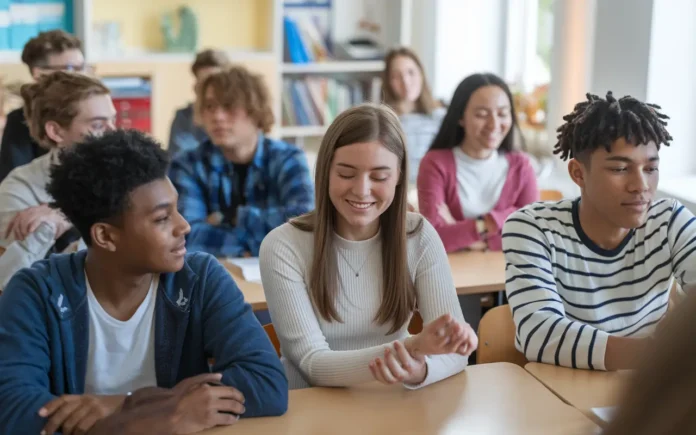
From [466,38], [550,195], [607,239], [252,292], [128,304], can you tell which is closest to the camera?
[128,304]

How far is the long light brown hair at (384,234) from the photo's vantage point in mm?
2178

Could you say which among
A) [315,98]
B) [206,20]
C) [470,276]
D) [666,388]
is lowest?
[470,276]

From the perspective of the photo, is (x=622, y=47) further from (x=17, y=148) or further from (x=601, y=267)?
(x=17, y=148)

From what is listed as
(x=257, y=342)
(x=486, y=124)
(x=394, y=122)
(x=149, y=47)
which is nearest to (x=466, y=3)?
(x=149, y=47)

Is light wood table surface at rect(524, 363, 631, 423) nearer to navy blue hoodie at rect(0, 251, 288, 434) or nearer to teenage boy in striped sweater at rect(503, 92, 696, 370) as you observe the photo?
teenage boy in striped sweater at rect(503, 92, 696, 370)

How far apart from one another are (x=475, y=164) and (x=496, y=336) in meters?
1.35

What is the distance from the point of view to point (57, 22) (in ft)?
16.3

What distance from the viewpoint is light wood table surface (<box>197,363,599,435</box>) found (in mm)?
1737

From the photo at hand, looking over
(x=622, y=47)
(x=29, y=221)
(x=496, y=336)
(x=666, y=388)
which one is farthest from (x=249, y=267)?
(x=666, y=388)

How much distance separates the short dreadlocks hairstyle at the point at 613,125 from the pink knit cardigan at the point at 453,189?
3.54ft

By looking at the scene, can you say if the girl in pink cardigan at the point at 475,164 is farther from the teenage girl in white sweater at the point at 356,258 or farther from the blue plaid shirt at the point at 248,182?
the teenage girl in white sweater at the point at 356,258

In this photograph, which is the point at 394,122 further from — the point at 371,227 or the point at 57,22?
the point at 57,22

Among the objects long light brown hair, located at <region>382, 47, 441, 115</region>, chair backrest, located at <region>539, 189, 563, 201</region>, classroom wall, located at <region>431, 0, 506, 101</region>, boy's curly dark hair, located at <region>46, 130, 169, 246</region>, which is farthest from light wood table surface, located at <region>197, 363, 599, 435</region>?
classroom wall, located at <region>431, 0, 506, 101</region>

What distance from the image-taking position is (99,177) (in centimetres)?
188
